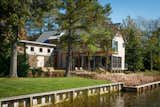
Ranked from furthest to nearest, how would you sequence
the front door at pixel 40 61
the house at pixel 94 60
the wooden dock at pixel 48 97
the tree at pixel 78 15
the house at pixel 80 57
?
the house at pixel 94 60
the house at pixel 80 57
the front door at pixel 40 61
the tree at pixel 78 15
the wooden dock at pixel 48 97

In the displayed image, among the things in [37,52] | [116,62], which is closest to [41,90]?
[37,52]

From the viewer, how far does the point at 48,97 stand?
23922 mm

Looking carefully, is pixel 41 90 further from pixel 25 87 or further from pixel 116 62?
pixel 116 62

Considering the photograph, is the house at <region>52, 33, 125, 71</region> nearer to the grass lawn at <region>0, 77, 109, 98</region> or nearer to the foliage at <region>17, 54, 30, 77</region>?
the foliage at <region>17, 54, 30, 77</region>

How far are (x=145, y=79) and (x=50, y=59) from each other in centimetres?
1830

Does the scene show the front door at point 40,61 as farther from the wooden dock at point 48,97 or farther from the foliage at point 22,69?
the wooden dock at point 48,97

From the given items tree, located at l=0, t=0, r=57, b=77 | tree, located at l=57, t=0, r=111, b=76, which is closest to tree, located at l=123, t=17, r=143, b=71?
tree, located at l=57, t=0, r=111, b=76

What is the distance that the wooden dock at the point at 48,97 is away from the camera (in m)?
20.6

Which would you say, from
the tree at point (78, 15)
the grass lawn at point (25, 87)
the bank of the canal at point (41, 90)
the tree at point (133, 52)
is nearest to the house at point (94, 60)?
the tree at point (133, 52)

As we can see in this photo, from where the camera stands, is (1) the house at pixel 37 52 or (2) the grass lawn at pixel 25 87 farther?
(1) the house at pixel 37 52

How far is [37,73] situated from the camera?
39844mm

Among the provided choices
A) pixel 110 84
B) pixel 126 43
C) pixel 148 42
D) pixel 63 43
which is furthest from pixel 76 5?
pixel 148 42

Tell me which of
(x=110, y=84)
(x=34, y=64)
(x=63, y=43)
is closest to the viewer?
(x=110, y=84)

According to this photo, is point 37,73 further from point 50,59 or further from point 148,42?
point 148,42
